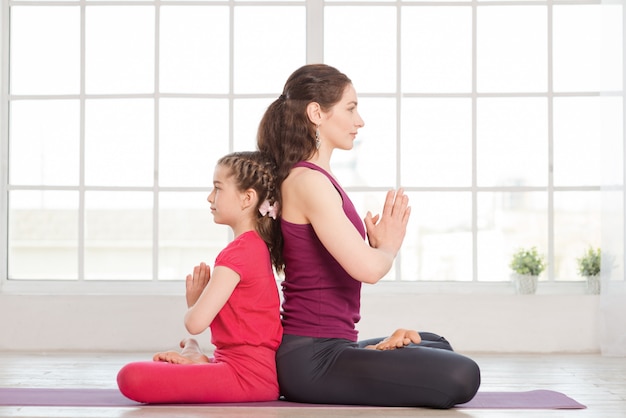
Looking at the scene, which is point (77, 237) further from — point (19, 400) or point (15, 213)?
point (19, 400)

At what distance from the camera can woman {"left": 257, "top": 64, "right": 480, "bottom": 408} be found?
103 inches

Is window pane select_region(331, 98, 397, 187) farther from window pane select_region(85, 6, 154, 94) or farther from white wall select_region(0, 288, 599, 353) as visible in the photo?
window pane select_region(85, 6, 154, 94)

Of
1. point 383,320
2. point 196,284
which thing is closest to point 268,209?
point 196,284

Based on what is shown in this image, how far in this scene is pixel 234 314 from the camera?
2.75m

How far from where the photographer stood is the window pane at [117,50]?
16.0 feet

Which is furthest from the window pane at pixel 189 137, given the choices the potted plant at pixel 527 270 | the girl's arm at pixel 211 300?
the girl's arm at pixel 211 300

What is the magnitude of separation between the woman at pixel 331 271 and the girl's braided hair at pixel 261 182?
0.02 metres

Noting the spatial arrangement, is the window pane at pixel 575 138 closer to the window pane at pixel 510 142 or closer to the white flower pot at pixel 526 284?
the window pane at pixel 510 142

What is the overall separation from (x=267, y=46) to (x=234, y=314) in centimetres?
241

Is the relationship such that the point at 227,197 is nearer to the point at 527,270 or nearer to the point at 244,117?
the point at 244,117

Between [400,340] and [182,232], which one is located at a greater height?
[182,232]

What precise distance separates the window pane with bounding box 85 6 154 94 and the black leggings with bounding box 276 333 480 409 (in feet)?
8.38

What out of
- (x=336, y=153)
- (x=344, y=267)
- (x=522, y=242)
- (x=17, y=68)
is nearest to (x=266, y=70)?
(x=336, y=153)

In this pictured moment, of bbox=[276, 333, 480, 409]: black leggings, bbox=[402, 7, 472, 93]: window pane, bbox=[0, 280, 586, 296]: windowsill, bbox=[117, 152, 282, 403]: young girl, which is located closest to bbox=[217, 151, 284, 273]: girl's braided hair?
bbox=[117, 152, 282, 403]: young girl
